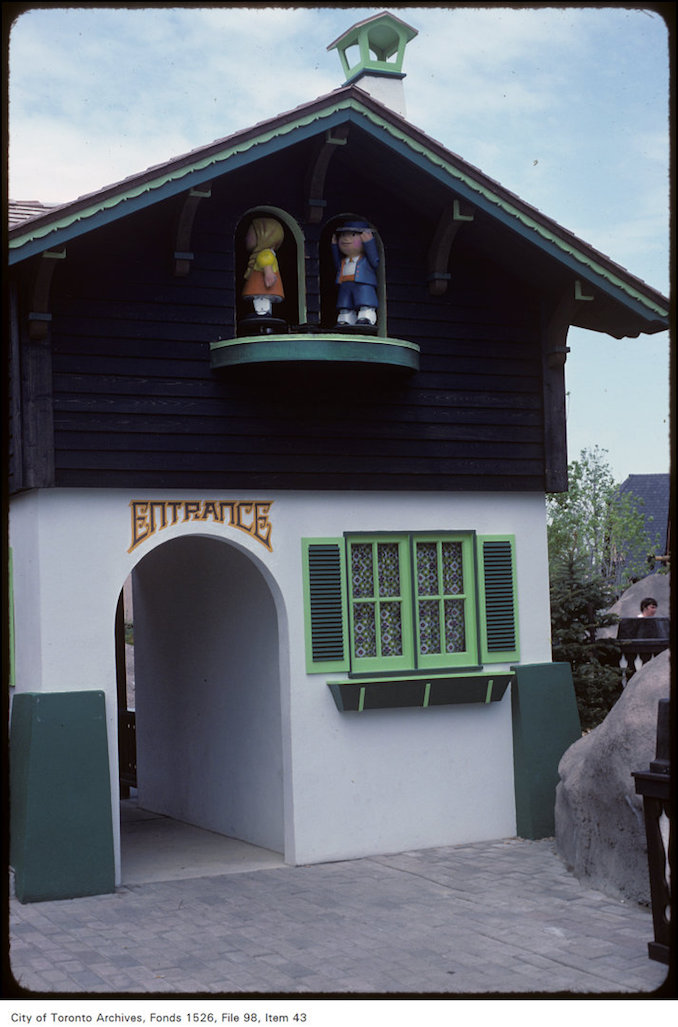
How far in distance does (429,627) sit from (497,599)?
2.41ft

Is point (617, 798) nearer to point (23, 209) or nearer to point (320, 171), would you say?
point (320, 171)

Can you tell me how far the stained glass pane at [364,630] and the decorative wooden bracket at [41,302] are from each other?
3558 mm

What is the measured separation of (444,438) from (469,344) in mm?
917

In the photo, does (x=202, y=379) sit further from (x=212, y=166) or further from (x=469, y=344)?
(x=469, y=344)

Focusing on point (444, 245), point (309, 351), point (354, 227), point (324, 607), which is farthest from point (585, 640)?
point (309, 351)

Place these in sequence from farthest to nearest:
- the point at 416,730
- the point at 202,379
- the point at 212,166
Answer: the point at 416,730, the point at 202,379, the point at 212,166

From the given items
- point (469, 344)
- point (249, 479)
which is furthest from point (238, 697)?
point (469, 344)

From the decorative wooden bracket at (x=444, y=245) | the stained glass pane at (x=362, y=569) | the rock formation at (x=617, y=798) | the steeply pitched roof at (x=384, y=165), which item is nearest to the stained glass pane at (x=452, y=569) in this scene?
the stained glass pane at (x=362, y=569)

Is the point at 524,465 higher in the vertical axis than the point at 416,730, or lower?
higher

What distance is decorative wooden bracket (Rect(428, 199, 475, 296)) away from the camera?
36.8 feet

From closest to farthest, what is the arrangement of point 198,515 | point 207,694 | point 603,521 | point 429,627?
point 198,515 → point 429,627 → point 207,694 → point 603,521

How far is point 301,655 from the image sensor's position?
11031mm

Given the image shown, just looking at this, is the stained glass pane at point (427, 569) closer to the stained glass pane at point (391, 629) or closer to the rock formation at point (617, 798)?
the stained glass pane at point (391, 629)

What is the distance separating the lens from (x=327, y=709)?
Answer: 1109cm
